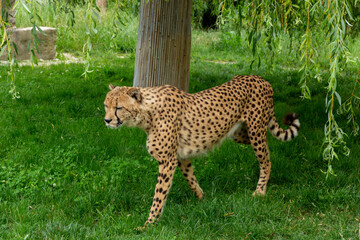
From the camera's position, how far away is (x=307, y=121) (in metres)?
5.64

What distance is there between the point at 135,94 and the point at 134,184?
3.71 ft

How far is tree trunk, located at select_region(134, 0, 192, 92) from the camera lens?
5086 millimetres

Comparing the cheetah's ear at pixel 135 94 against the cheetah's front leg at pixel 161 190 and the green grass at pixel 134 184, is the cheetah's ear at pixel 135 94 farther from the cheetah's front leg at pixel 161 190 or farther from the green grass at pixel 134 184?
the green grass at pixel 134 184

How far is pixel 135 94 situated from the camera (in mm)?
3312

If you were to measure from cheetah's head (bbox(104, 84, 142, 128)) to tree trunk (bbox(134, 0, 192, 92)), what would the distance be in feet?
6.18

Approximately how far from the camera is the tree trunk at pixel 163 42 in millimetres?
5086

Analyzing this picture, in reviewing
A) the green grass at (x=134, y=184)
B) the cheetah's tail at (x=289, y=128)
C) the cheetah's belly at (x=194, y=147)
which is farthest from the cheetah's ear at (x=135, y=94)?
the cheetah's tail at (x=289, y=128)

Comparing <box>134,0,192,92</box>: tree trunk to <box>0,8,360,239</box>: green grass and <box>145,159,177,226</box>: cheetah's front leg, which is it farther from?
<box>145,159,177,226</box>: cheetah's front leg

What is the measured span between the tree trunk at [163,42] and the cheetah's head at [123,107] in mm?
1882

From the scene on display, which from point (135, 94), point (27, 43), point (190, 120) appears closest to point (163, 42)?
point (190, 120)

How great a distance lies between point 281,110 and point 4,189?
3740 millimetres

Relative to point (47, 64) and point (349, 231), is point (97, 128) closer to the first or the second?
point (349, 231)

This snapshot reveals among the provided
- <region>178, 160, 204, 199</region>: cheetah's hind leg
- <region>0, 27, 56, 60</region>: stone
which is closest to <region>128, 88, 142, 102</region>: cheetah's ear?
<region>178, 160, 204, 199</region>: cheetah's hind leg

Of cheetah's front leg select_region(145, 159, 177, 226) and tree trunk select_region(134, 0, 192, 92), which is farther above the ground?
tree trunk select_region(134, 0, 192, 92)
